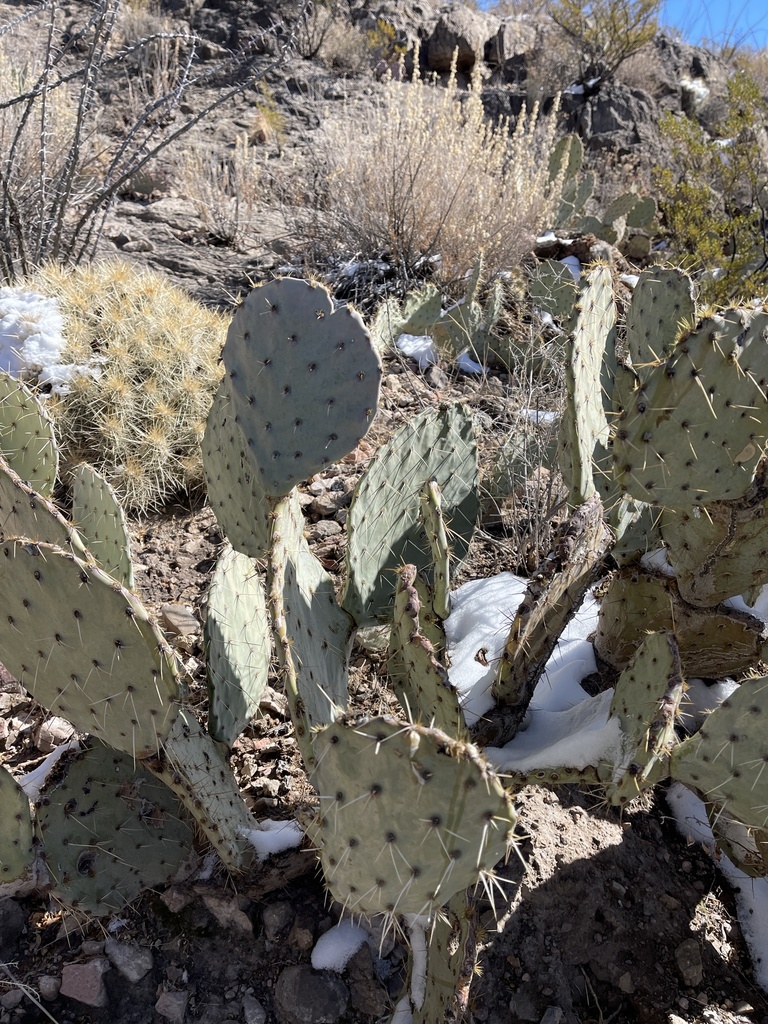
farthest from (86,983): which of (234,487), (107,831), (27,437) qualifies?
(27,437)

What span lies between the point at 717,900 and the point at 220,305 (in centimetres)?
455

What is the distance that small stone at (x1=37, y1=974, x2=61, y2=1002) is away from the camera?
1.59m

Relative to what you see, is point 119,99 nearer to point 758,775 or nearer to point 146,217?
point 146,217

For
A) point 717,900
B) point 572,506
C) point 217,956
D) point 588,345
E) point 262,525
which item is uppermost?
point 588,345

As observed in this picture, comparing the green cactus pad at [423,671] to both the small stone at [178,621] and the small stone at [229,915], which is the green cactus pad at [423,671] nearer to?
the small stone at [229,915]

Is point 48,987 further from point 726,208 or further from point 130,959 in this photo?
point 726,208

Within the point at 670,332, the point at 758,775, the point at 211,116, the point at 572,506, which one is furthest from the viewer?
the point at 211,116

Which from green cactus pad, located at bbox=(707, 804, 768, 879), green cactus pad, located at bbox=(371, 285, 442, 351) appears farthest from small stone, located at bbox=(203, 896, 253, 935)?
green cactus pad, located at bbox=(371, 285, 442, 351)

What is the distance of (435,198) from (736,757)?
16.1ft

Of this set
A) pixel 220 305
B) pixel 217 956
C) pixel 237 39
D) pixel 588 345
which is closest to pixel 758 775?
pixel 588 345

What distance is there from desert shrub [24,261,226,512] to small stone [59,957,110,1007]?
184cm

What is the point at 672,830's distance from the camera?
1989 millimetres

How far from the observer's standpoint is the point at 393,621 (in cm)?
179

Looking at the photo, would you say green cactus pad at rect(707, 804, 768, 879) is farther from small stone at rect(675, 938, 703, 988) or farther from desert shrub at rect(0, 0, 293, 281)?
desert shrub at rect(0, 0, 293, 281)
